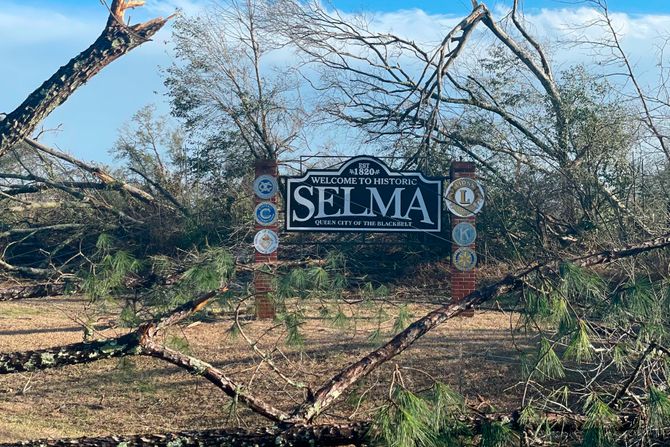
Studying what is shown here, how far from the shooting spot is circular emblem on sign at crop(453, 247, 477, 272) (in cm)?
1274

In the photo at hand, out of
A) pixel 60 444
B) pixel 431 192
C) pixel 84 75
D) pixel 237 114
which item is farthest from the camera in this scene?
pixel 237 114

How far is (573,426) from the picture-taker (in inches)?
223

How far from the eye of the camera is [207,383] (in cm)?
973

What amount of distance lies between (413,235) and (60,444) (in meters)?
9.98

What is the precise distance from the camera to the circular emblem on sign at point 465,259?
12.7m

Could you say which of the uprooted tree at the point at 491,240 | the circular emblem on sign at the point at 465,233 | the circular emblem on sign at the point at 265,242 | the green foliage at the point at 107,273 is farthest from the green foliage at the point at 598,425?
the circular emblem on sign at the point at 465,233

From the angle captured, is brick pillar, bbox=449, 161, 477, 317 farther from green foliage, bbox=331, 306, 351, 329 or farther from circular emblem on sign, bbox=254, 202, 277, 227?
green foliage, bbox=331, 306, 351, 329

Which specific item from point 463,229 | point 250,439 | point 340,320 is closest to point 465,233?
point 463,229

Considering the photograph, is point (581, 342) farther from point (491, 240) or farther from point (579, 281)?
point (491, 240)

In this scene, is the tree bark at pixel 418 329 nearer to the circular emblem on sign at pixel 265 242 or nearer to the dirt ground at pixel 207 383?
the dirt ground at pixel 207 383

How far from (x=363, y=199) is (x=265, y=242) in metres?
1.65

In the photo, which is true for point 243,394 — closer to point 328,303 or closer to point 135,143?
point 328,303

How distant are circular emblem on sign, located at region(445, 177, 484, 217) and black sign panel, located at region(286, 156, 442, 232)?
0.82ft

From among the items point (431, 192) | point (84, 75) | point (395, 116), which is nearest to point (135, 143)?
point (395, 116)
